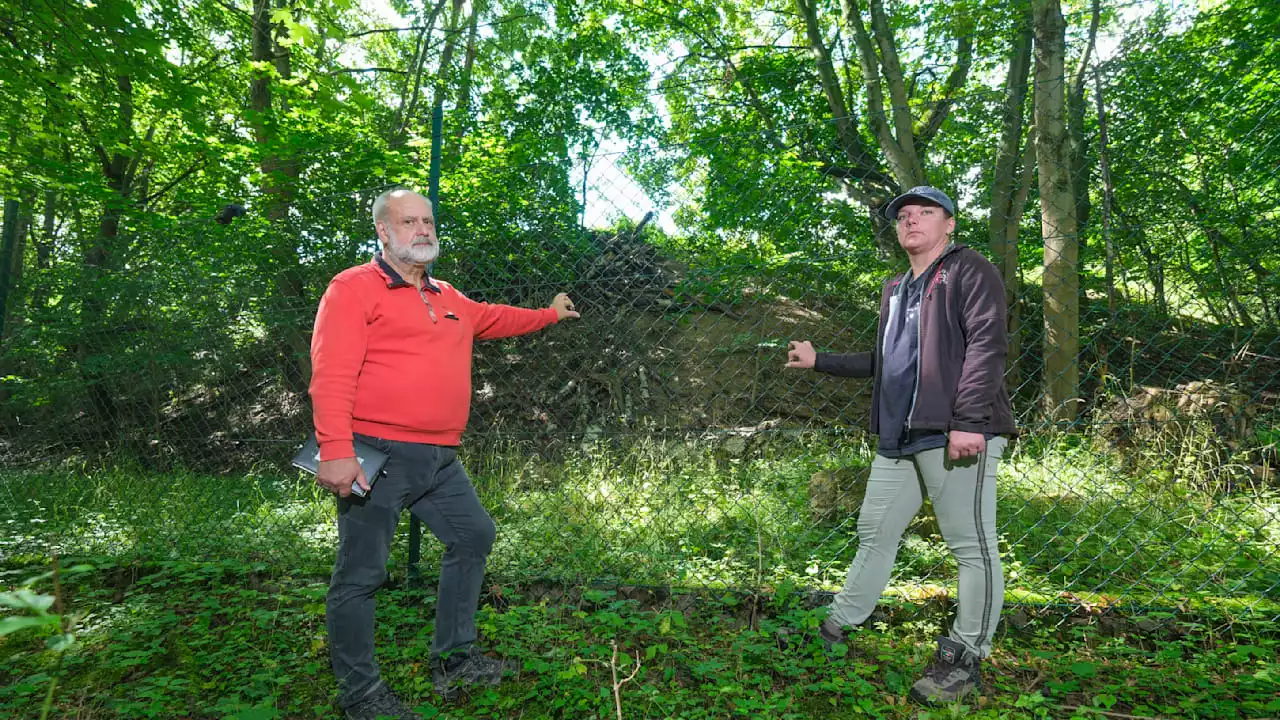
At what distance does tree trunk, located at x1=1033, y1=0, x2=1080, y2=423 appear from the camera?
3676 millimetres

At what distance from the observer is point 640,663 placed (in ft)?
8.85

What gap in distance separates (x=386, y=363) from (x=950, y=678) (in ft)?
8.11

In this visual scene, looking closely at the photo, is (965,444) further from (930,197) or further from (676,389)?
(676,389)

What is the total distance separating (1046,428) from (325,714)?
14.7ft

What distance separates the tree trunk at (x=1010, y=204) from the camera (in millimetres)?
3376

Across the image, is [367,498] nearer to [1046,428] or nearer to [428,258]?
[428,258]

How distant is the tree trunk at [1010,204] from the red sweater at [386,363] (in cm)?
255

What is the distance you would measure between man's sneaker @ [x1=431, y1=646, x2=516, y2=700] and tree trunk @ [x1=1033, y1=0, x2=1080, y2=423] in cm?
320

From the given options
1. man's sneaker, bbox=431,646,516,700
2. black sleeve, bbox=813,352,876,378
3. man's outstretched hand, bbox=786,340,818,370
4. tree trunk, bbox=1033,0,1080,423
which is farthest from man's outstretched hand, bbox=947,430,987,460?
man's sneaker, bbox=431,646,516,700

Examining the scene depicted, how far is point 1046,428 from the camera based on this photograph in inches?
171

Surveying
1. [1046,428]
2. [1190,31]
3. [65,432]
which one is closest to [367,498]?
[1046,428]

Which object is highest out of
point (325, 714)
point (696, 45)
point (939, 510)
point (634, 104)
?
point (696, 45)

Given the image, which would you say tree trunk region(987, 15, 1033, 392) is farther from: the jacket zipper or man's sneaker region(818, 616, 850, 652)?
man's sneaker region(818, 616, 850, 652)

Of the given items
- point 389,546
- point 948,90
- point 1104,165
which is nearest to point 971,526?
point 1104,165
